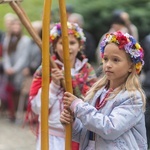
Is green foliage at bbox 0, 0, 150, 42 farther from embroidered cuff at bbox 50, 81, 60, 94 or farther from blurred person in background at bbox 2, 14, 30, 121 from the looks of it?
embroidered cuff at bbox 50, 81, 60, 94

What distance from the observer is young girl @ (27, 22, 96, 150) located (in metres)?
6.03

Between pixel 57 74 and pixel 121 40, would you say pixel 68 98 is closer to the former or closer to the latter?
pixel 121 40

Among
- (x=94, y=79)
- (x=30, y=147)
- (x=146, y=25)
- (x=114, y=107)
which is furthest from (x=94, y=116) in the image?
(x=146, y=25)

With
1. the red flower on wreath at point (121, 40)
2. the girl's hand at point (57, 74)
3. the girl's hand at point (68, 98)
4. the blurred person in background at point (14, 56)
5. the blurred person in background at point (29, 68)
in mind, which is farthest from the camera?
the blurred person in background at point (14, 56)

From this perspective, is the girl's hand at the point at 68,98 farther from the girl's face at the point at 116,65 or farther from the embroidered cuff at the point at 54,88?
the embroidered cuff at the point at 54,88

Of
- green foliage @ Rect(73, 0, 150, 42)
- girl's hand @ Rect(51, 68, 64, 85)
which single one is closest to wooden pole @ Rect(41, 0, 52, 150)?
girl's hand @ Rect(51, 68, 64, 85)

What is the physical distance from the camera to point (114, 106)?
14.9 feet

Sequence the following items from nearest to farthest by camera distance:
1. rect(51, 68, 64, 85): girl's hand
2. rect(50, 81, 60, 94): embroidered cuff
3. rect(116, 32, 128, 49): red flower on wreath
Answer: rect(116, 32, 128, 49): red flower on wreath, rect(51, 68, 64, 85): girl's hand, rect(50, 81, 60, 94): embroidered cuff

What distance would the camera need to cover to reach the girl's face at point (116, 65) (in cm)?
459

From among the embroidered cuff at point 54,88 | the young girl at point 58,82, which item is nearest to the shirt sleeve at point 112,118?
the young girl at point 58,82

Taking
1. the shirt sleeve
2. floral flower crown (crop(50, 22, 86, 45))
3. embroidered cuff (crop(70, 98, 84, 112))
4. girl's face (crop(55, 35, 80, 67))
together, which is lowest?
the shirt sleeve

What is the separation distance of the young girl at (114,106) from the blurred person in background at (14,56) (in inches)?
264

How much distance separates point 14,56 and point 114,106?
278 inches

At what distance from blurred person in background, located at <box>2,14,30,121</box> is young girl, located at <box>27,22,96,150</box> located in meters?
5.11
